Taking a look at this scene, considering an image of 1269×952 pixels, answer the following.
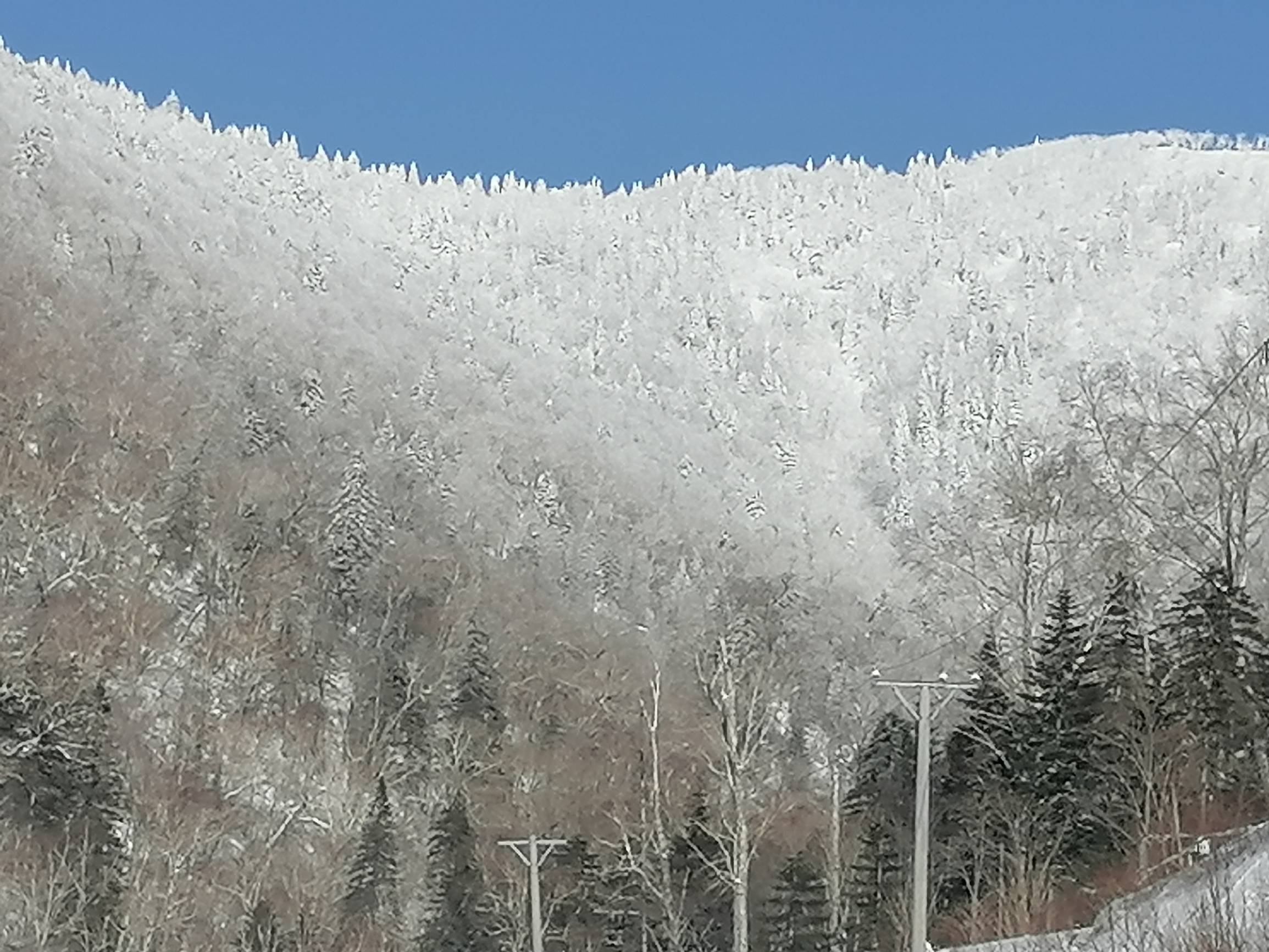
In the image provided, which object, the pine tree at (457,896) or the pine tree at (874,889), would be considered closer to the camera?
the pine tree at (874,889)

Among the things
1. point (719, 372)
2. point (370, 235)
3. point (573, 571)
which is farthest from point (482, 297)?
point (573, 571)

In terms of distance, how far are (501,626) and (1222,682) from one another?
164 feet

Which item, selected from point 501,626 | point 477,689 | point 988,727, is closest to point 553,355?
point 501,626

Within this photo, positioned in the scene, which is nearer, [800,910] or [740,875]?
[740,875]

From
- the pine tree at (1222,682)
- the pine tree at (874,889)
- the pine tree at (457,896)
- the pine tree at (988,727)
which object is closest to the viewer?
the pine tree at (1222,682)

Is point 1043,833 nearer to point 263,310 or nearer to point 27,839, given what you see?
point 27,839

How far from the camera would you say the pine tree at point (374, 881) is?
46219mm

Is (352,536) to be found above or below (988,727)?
above

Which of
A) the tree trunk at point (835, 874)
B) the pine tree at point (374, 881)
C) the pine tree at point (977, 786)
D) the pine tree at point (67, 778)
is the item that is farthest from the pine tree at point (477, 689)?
the tree trunk at point (835, 874)

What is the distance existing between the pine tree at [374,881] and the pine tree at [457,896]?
1693 millimetres

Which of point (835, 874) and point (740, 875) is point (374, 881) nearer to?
point (835, 874)

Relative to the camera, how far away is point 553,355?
490 ft

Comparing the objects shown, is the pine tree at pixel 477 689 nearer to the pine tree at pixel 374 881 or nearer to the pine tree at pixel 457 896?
the pine tree at pixel 374 881

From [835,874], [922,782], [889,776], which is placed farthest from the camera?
[889,776]
